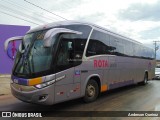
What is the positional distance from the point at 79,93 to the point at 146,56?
10505 mm

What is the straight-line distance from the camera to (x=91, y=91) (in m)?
9.52

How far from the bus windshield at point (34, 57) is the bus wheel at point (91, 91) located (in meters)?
2.50

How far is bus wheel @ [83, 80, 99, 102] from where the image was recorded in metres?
9.22

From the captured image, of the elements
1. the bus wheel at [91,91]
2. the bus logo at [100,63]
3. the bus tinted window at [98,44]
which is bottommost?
the bus wheel at [91,91]

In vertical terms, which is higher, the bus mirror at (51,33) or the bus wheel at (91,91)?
the bus mirror at (51,33)

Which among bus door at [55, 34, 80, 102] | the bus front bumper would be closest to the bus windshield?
bus door at [55, 34, 80, 102]

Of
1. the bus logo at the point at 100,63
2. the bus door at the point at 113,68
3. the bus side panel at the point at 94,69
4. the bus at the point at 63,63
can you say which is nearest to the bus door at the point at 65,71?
the bus at the point at 63,63

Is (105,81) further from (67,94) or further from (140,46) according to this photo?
(140,46)

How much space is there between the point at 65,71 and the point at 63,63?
279 mm

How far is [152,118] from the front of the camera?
7125 millimetres

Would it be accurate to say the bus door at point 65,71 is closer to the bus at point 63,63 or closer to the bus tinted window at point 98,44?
the bus at point 63,63

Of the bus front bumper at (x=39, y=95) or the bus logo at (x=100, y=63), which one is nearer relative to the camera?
the bus front bumper at (x=39, y=95)

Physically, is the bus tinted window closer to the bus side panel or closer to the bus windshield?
the bus side panel

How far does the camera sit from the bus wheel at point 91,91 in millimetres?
9223
